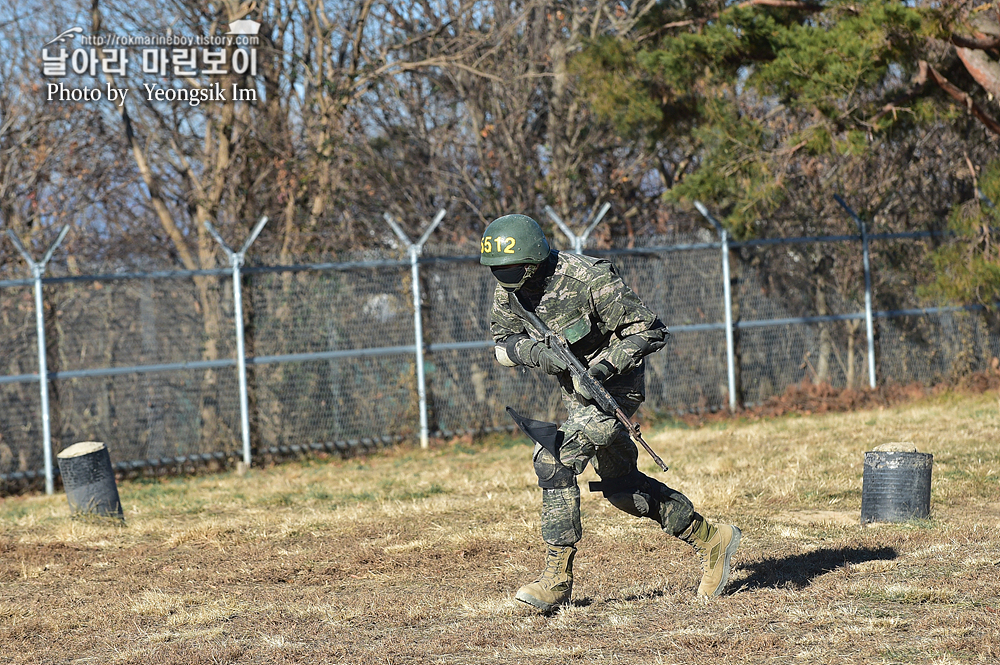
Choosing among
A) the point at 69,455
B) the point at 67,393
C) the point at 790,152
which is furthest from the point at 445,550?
the point at 790,152

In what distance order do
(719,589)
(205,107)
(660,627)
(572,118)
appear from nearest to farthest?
(660,627) < (719,589) < (205,107) < (572,118)

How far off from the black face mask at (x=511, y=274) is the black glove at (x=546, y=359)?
11.6 inches

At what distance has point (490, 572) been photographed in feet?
19.6

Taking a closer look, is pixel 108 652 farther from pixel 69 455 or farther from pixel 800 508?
pixel 800 508

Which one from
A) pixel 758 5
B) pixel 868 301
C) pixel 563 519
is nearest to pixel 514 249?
pixel 563 519

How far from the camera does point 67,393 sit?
10.4 meters

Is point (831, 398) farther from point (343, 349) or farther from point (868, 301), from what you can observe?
point (343, 349)

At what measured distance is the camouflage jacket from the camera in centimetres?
484

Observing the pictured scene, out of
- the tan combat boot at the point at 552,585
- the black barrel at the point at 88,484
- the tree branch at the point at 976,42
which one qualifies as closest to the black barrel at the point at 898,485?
the tan combat boot at the point at 552,585

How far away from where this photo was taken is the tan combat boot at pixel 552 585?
189 inches

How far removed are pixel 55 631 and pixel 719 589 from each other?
10.1ft

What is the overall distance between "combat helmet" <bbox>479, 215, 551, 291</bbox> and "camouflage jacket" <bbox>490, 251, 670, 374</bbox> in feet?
0.42

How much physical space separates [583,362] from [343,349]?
6.65 metres

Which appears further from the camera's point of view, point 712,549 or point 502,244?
point 712,549
